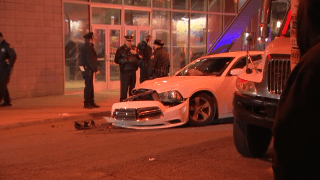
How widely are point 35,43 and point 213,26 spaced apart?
9864 mm

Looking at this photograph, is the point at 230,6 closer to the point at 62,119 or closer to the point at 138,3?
the point at 138,3

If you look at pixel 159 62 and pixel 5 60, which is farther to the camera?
pixel 159 62

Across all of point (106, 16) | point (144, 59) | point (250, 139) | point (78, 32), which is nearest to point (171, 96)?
point (250, 139)

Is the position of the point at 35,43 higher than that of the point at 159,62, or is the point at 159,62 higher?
the point at 35,43

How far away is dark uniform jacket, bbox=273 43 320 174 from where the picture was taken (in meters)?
1.92

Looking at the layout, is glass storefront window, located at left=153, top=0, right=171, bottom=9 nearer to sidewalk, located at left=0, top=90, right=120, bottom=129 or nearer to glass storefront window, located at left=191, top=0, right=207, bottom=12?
glass storefront window, located at left=191, top=0, right=207, bottom=12

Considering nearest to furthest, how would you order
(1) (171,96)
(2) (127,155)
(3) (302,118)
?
(3) (302,118)
(2) (127,155)
(1) (171,96)

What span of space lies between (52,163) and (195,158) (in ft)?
6.92

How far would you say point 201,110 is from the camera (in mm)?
9203

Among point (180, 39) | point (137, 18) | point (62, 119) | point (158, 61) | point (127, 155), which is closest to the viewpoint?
point (127, 155)

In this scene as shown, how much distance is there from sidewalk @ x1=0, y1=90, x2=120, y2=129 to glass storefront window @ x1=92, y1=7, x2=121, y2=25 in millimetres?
3180

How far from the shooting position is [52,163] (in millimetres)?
6430

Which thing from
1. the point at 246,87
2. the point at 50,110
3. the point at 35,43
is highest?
the point at 35,43

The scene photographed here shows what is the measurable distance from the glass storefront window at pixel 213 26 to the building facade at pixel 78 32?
260 mm
